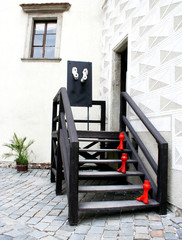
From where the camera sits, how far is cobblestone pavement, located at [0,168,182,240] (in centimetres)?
208

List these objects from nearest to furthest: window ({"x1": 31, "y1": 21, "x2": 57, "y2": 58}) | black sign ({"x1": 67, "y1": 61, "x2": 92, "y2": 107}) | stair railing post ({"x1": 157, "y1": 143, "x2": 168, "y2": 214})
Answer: stair railing post ({"x1": 157, "y1": 143, "x2": 168, "y2": 214}) → black sign ({"x1": 67, "y1": 61, "x2": 92, "y2": 107}) → window ({"x1": 31, "y1": 21, "x2": 57, "y2": 58})

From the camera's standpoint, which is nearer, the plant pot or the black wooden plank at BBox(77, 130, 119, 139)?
the black wooden plank at BBox(77, 130, 119, 139)

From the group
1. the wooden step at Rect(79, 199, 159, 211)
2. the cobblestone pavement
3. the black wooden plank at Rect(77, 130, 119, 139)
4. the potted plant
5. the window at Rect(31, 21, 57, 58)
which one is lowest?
the cobblestone pavement

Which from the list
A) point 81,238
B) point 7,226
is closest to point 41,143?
point 7,226

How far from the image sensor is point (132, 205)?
2.50 meters

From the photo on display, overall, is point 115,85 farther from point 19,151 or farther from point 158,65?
point 19,151

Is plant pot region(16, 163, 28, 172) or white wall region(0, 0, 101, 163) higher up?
white wall region(0, 0, 101, 163)

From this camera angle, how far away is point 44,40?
6.92 meters

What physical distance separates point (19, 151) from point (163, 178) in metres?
4.26

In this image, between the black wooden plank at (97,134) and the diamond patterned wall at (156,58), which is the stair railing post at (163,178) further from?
the black wooden plank at (97,134)

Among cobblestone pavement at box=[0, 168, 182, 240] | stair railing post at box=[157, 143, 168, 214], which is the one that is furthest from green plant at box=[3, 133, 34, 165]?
stair railing post at box=[157, 143, 168, 214]

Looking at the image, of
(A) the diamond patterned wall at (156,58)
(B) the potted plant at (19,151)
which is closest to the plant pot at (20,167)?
(B) the potted plant at (19,151)

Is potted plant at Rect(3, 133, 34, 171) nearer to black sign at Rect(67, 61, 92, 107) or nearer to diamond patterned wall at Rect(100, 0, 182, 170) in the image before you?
black sign at Rect(67, 61, 92, 107)

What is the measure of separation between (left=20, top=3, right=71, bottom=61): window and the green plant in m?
2.41
